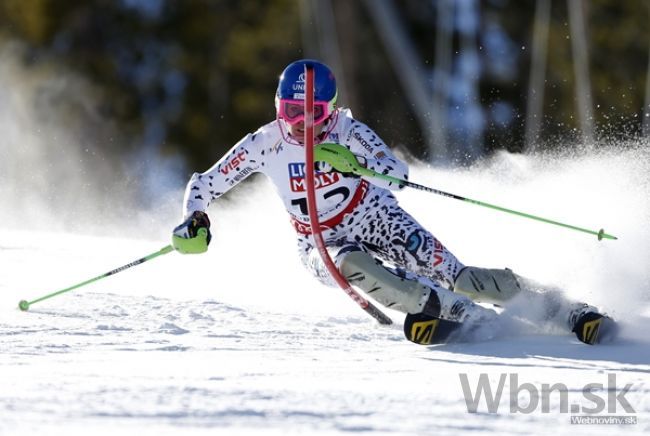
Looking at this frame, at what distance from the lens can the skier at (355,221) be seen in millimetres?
5926

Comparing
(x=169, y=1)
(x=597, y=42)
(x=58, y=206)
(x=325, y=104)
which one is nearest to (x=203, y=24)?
(x=169, y=1)

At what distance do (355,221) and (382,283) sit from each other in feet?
2.10

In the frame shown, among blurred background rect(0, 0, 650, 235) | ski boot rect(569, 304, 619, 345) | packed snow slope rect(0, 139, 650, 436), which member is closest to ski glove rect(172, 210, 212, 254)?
packed snow slope rect(0, 139, 650, 436)

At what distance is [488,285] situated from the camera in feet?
20.3

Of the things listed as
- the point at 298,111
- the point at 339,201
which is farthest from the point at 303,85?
the point at 339,201

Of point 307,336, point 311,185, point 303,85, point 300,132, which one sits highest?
point 303,85

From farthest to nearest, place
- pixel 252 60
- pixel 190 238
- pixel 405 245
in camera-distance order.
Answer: pixel 252 60 → pixel 405 245 → pixel 190 238

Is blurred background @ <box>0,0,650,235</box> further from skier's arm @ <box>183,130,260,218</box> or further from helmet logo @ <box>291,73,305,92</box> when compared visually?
helmet logo @ <box>291,73,305,92</box>

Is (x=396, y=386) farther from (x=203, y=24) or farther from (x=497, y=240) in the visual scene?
(x=203, y=24)

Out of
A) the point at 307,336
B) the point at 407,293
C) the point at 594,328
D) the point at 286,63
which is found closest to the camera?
the point at 594,328

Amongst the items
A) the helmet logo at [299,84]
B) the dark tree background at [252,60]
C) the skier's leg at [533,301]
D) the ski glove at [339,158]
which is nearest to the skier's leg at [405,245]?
the skier's leg at [533,301]

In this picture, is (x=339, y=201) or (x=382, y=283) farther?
(x=339, y=201)

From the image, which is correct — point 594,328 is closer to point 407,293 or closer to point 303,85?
point 407,293

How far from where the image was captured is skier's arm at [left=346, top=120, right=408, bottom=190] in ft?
20.1
